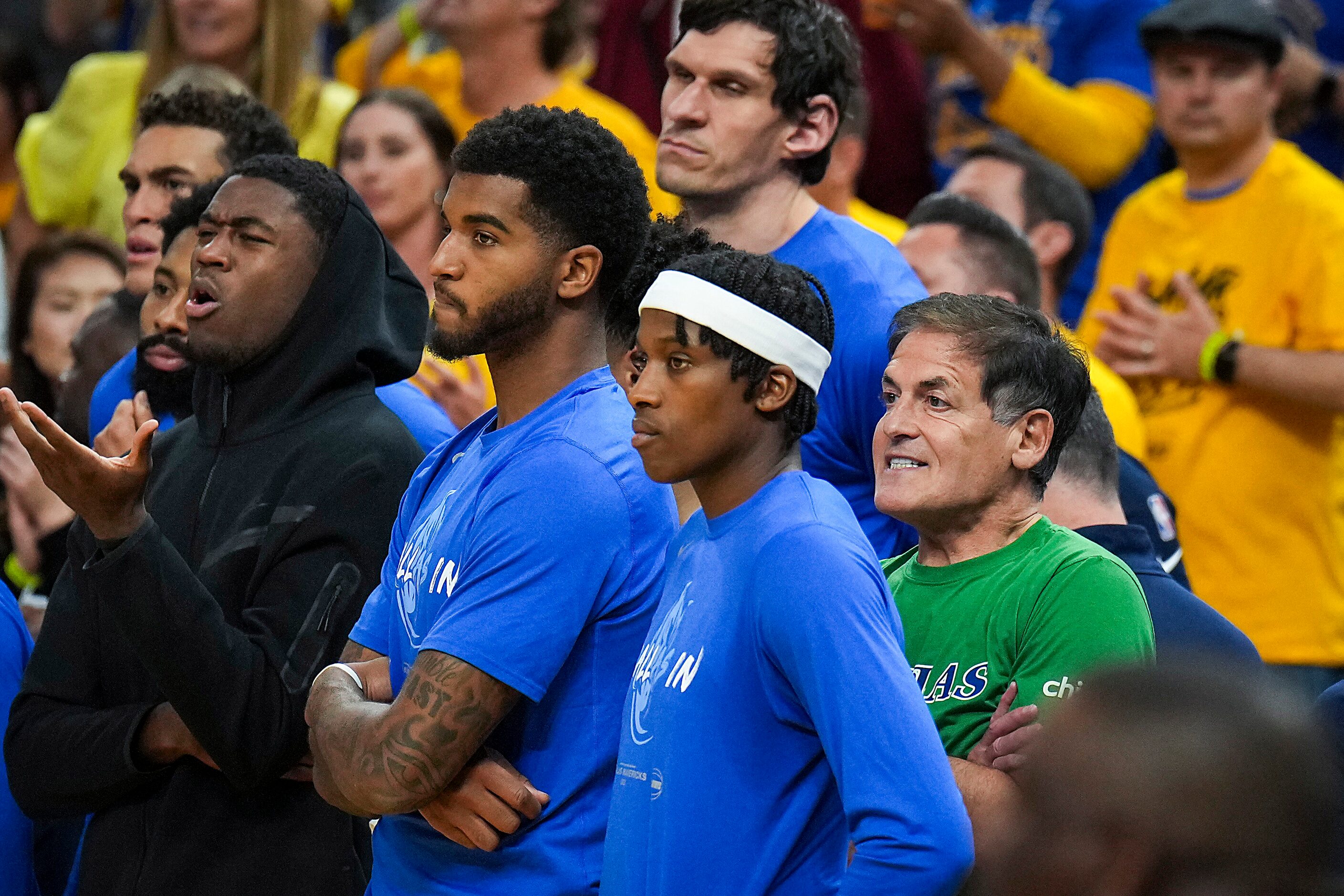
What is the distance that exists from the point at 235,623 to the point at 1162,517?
2.21 meters

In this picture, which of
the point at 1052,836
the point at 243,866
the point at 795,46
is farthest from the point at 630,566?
the point at 795,46

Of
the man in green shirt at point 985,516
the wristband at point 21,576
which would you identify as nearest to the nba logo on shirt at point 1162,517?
the man in green shirt at point 985,516

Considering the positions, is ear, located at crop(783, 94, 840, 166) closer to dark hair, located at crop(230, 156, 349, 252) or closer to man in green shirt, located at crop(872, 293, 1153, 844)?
man in green shirt, located at crop(872, 293, 1153, 844)

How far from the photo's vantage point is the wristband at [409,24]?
285 inches

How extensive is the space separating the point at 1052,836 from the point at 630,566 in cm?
142

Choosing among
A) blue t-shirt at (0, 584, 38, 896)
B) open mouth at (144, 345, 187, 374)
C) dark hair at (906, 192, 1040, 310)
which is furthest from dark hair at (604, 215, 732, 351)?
dark hair at (906, 192, 1040, 310)

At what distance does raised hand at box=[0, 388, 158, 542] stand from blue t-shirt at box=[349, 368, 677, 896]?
1.61ft

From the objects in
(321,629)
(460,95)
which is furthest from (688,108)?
(460,95)

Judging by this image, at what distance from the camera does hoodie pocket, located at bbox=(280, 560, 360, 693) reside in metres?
3.20

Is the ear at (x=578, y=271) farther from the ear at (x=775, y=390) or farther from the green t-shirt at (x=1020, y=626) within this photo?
the green t-shirt at (x=1020, y=626)

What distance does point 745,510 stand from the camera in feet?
8.54

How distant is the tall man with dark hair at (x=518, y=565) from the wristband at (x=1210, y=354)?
8.72 feet

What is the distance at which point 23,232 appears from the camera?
7008 mm

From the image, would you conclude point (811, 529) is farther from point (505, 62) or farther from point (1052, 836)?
point (505, 62)
